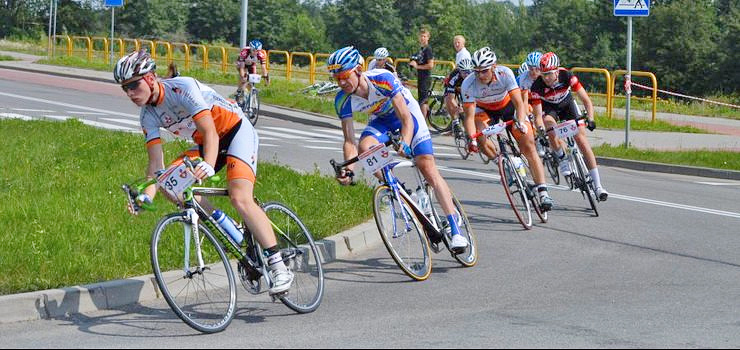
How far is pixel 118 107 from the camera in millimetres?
29266

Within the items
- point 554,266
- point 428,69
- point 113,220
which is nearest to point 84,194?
point 113,220

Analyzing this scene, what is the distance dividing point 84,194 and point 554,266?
16.2 feet

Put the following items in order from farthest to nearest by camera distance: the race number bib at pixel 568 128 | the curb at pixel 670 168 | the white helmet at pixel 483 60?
the curb at pixel 670 168 < the race number bib at pixel 568 128 < the white helmet at pixel 483 60

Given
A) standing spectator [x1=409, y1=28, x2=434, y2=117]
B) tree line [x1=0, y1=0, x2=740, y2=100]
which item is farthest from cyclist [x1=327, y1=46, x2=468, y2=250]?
tree line [x1=0, y1=0, x2=740, y2=100]

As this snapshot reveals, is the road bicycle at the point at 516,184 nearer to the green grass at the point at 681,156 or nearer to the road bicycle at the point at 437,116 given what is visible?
the green grass at the point at 681,156

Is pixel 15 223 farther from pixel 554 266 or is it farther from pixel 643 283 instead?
pixel 643 283

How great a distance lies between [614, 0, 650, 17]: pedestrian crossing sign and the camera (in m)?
21.4

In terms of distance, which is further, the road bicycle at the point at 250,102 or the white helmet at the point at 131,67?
the road bicycle at the point at 250,102

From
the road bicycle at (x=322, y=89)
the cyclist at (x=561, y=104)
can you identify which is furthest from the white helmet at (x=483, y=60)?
the road bicycle at (x=322, y=89)

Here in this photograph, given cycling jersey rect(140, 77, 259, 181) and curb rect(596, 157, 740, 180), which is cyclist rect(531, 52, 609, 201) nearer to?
curb rect(596, 157, 740, 180)

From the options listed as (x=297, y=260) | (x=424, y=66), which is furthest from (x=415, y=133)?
(x=424, y=66)

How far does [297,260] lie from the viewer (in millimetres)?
8375

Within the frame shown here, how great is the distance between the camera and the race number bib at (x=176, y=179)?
292 inches

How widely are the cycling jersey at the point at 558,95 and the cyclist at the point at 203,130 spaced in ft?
22.4
